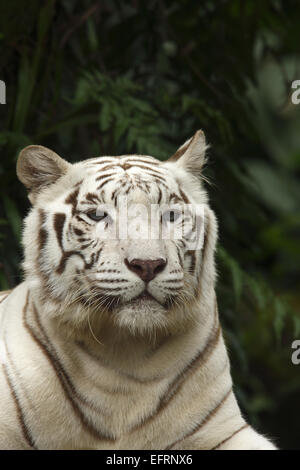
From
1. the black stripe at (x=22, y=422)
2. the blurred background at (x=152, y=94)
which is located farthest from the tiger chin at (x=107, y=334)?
the blurred background at (x=152, y=94)

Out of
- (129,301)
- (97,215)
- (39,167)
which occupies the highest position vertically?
(39,167)

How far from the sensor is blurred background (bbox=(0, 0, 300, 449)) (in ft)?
11.4

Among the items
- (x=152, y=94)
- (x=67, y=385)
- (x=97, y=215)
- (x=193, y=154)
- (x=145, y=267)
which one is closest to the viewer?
(x=145, y=267)

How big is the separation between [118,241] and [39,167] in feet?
1.33

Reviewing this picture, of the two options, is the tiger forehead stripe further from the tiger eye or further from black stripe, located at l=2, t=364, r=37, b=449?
black stripe, located at l=2, t=364, r=37, b=449

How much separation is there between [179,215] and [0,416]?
0.79 meters

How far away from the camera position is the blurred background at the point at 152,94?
11.4ft

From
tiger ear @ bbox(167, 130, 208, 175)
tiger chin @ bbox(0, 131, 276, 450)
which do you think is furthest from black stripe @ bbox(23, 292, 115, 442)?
tiger ear @ bbox(167, 130, 208, 175)

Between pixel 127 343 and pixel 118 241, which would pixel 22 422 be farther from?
pixel 118 241

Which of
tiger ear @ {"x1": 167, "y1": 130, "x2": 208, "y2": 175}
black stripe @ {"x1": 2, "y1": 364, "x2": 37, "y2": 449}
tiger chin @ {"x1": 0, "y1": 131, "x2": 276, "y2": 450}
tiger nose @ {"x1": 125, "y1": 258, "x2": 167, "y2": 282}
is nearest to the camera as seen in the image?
tiger nose @ {"x1": 125, "y1": 258, "x2": 167, "y2": 282}

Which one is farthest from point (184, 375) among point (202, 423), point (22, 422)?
point (22, 422)

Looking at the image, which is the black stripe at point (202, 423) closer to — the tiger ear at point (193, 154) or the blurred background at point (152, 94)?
the tiger ear at point (193, 154)

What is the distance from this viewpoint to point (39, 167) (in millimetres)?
2242

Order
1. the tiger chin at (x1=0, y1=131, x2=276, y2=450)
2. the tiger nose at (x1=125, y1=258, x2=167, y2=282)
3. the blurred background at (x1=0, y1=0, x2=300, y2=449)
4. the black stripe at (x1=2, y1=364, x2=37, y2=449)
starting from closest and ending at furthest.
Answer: the tiger nose at (x1=125, y1=258, x2=167, y2=282) < the tiger chin at (x1=0, y1=131, x2=276, y2=450) < the black stripe at (x1=2, y1=364, x2=37, y2=449) < the blurred background at (x1=0, y1=0, x2=300, y2=449)
